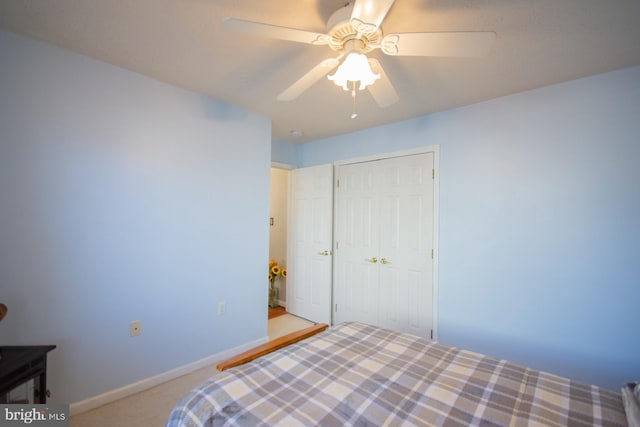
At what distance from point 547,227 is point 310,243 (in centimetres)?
241

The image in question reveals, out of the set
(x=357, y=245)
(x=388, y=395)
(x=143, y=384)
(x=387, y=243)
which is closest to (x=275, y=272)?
(x=357, y=245)

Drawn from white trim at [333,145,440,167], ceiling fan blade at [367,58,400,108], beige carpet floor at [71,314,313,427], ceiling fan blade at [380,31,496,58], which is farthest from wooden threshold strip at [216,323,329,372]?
white trim at [333,145,440,167]

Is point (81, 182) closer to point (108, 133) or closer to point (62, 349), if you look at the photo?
point (108, 133)

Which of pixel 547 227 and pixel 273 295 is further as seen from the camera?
pixel 273 295

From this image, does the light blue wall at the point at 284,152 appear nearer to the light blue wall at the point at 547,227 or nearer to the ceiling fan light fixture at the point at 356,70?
the light blue wall at the point at 547,227

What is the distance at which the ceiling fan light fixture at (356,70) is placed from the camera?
135cm

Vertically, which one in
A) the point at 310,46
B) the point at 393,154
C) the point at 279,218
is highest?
the point at 310,46

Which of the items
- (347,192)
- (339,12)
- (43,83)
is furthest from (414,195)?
(43,83)

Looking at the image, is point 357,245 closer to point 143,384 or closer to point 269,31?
point 143,384

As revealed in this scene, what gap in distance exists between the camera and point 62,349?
1.75 meters

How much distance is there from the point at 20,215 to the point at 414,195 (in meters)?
2.94

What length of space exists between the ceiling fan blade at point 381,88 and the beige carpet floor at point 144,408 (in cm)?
240

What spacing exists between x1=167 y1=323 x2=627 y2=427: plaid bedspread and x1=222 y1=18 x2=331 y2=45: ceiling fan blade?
1.47 meters

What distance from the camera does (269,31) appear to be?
1.18 m
